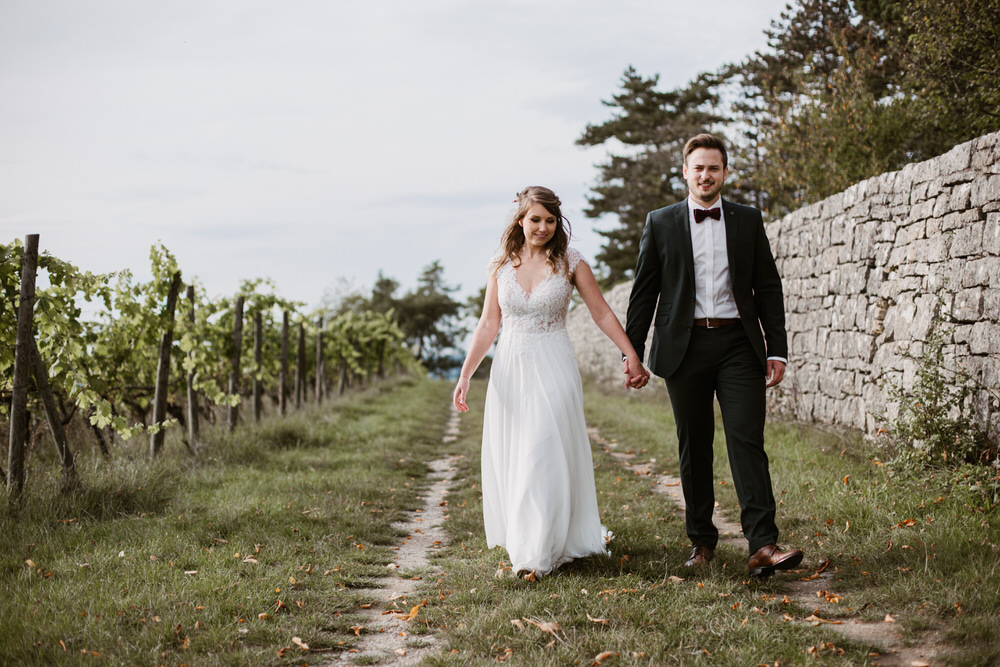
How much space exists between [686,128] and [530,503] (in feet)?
74.9

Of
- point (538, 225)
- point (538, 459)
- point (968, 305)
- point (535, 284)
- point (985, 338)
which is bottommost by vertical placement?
point (538, 459)

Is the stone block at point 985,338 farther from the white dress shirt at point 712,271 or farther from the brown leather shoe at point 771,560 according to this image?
the brown leather shoe at point 771,560

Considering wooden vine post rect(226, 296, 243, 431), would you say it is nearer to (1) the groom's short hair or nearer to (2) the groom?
(2) the groom

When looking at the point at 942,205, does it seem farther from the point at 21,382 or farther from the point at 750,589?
the point at 21,382

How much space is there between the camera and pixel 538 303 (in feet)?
12.9

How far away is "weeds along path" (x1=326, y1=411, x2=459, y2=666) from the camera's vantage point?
2.91 metres

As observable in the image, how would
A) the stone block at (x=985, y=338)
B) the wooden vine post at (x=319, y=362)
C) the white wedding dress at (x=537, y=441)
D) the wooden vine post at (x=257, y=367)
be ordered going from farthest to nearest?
the wooden vine post at (x=319, y=362), the wooden vine post at (x=257, y=367), the stone block at (x=985, y=338), the white wedding dress at (x=537, y=441)

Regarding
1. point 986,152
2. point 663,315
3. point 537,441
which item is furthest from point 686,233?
point 986,152

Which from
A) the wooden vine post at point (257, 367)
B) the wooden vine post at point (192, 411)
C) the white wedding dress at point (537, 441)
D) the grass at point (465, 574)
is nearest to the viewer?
the grass at point (465, 574)

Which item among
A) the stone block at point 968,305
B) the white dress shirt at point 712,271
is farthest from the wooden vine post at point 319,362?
the white dress shirt at point 712,271

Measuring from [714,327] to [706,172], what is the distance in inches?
29.7

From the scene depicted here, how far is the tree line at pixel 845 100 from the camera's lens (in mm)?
9062

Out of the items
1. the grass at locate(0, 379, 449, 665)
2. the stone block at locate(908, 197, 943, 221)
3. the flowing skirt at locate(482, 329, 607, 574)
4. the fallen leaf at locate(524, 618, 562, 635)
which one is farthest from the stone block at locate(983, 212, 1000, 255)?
the grass at locate(0, 379, 449, 665)

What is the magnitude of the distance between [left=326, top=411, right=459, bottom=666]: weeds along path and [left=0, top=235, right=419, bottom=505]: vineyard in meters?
2.21
